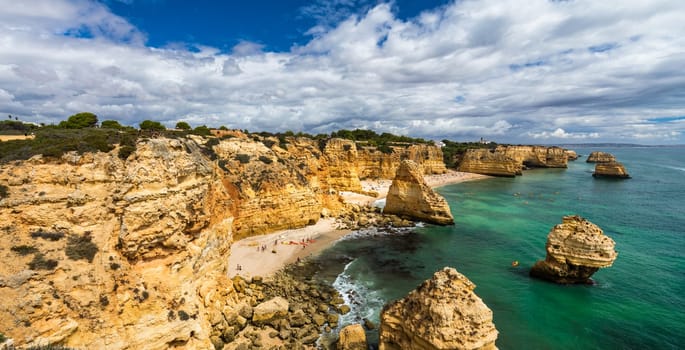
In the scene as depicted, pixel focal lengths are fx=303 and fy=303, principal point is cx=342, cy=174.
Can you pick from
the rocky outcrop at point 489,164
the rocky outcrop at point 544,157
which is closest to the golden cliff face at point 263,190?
the rocky outcrop at point 489,164

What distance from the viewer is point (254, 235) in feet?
99.7

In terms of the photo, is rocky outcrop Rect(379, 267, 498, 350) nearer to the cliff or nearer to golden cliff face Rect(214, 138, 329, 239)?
golden cliff face Rect(214, 138, 329, 239)

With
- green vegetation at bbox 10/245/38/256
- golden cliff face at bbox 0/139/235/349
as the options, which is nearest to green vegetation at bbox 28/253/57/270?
golden cliff face at bbox 0/139/235/349

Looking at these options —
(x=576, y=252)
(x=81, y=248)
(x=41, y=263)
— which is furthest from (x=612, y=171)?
(x=41, y=263)

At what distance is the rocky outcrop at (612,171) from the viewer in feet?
269

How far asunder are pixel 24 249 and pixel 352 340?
13.4 m

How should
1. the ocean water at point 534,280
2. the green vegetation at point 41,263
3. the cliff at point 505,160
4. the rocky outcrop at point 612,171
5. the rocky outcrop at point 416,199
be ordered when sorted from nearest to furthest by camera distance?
the green vegetation at point 41,263
the ocean water at point 534,280
the rocky outcrop at point 416,199
the rocky outcrop at point 612,171
the cliff at point 505,160

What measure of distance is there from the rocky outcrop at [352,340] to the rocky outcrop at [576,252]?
16.1 metres

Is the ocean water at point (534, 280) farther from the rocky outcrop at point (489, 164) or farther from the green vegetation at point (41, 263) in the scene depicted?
the rocky outcrop at point (489, 164)

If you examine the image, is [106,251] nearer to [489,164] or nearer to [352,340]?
[352,340]

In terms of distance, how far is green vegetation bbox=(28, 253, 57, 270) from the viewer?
10.2 meters

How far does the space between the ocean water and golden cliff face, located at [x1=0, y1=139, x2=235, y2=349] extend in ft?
33.2

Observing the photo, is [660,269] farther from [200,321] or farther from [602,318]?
[200,321]

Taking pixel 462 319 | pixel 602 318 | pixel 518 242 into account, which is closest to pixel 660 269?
pixel 518 242
